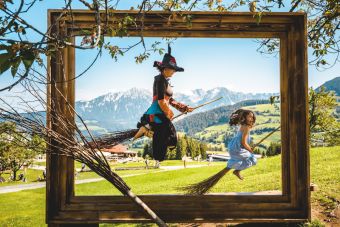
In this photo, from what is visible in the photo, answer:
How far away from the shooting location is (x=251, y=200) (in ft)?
15.4

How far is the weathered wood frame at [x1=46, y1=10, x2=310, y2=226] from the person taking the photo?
448cm

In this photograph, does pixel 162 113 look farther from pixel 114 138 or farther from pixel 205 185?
pixel 205 185

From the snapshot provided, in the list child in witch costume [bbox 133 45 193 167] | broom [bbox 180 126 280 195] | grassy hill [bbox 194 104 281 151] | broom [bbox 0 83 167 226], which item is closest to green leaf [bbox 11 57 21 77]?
broom [bbox 0 83 167 226]

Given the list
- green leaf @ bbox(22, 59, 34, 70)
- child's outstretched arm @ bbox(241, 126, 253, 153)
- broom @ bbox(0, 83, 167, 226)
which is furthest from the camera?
child's outstretched arm @ bbox(241, 126, 253, 153)

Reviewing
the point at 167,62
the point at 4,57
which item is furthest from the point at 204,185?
the point at 4,57

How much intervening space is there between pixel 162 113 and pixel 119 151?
2.70ft

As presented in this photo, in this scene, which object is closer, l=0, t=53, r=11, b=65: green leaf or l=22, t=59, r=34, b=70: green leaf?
l=0, t=53, r=11, b=65: green leaf

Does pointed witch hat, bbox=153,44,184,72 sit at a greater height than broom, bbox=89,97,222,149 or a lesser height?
greater

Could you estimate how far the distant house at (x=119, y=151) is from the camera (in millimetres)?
4973

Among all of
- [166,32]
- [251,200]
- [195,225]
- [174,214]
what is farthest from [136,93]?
[195,225]

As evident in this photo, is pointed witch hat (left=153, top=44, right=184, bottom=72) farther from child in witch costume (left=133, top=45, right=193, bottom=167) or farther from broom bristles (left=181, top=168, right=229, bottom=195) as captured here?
broom bristles (left=181, top=168, right=229, bottom=195)

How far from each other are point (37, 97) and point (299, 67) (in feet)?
10.2

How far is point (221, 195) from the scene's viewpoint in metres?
4.68

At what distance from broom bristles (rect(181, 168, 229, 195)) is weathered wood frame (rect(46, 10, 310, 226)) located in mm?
154
